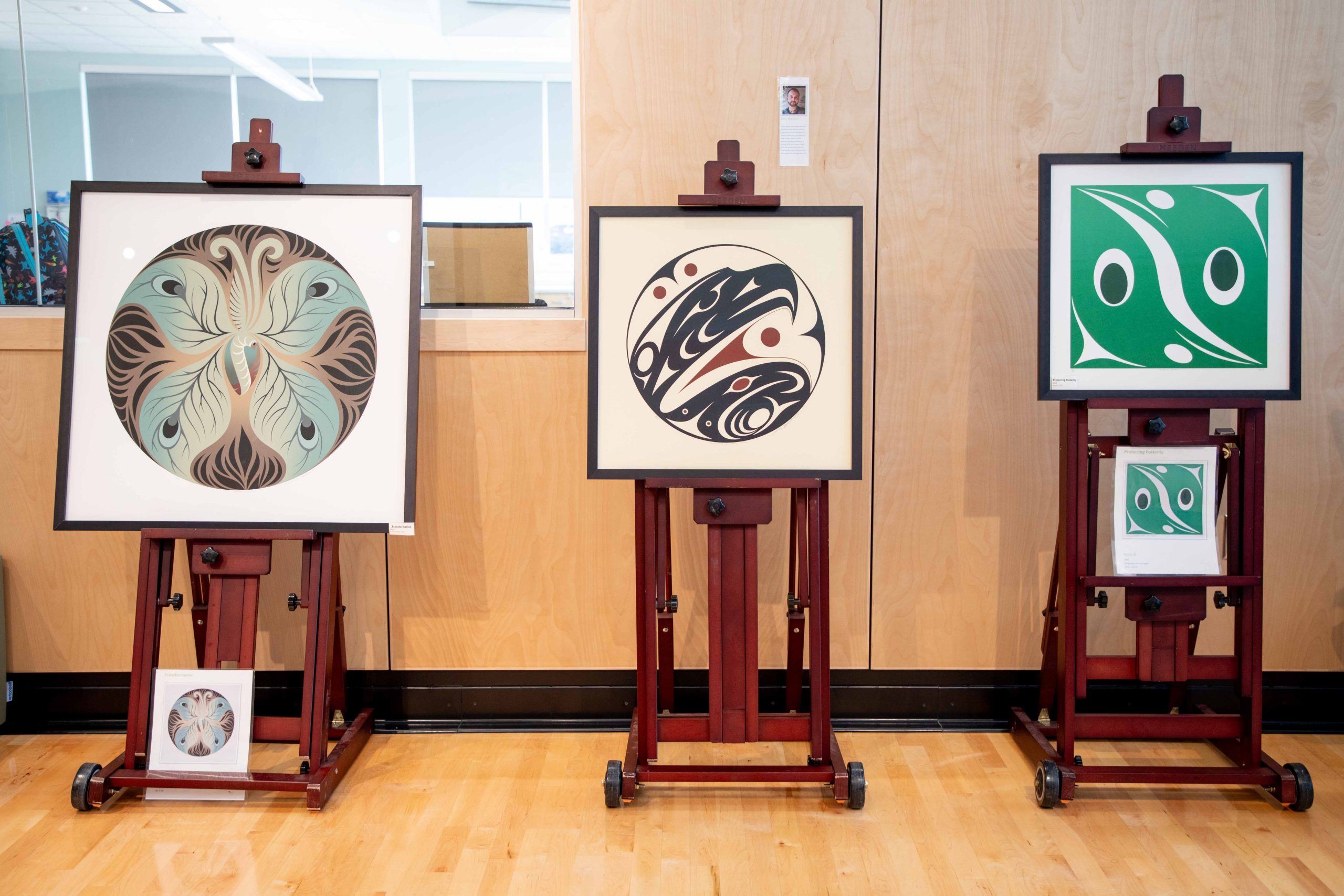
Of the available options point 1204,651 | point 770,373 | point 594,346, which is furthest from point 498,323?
point 1204,651

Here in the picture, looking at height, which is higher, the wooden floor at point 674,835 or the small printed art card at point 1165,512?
the small printed art card at point 1165,512

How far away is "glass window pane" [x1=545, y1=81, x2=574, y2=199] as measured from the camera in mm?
2367

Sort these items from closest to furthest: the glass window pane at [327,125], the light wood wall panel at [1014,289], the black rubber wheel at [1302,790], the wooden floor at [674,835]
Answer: the wooden floor at [674,835]
the black rubber wheel at [1302,790]
the light wood wall panel at [1014,289]
the glass window pane at [327,125]

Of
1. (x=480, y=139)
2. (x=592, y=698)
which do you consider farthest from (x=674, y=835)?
(x=480, y=139)

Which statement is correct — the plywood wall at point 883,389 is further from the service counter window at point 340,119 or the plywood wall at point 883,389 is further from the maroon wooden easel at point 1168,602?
the maroon wooden easel at point 1168,602

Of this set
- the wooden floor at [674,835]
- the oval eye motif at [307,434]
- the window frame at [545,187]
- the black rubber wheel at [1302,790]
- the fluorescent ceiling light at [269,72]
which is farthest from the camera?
the fluorescent ceiling light at [269,72]

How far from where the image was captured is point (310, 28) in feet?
9.11

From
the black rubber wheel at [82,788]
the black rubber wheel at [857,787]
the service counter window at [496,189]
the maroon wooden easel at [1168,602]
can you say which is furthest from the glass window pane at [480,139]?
the black rubber wheel at [857,787]

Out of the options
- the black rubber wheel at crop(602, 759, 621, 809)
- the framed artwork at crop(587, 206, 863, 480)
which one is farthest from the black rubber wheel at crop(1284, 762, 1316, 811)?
the black rubber wheel at crop(602, 759, 621, 809)

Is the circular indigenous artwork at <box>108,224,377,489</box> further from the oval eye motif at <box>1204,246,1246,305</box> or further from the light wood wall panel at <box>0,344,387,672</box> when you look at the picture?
the oval eye motif at <box>1204,246,1246,305</box>

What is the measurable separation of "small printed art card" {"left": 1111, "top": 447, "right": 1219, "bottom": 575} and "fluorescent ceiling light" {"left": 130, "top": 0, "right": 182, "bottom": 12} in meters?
3.38

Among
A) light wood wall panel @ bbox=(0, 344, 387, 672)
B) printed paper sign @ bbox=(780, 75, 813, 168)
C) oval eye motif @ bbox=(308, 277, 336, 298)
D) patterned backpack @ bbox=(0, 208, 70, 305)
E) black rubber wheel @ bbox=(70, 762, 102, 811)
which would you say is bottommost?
black rubber wheel @ bbox=(70, 762, 102, 811)

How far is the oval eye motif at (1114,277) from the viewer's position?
6.11ft

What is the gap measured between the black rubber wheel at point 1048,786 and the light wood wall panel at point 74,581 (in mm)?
1816
